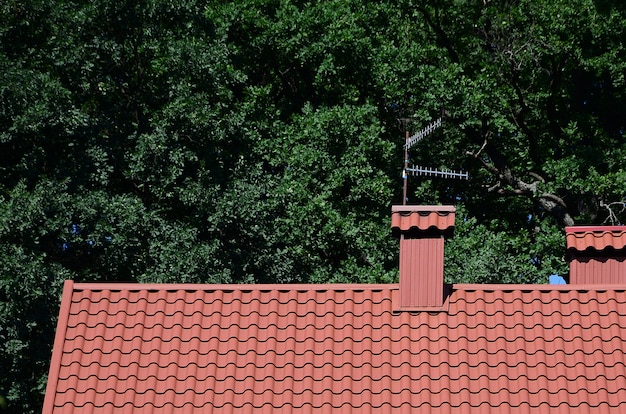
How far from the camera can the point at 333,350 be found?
1241 centimetres

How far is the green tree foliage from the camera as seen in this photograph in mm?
22078

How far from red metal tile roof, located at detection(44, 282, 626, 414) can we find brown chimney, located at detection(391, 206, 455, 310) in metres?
0.17

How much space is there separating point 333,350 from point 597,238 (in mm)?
3367

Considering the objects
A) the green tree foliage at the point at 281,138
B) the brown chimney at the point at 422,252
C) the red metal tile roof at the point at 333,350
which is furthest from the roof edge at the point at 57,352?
the green tree foliage at the point at 281,138

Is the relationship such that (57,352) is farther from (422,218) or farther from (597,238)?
(597,238)

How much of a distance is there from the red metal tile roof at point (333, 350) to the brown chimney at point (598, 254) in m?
0.84

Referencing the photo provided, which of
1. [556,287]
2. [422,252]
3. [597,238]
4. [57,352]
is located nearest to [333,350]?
[422,252]

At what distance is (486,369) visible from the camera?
39.8ft

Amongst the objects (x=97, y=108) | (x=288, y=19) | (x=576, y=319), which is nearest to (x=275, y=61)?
(x=288, y=19)

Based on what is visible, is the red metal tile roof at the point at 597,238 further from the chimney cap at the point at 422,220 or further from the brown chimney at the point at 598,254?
the chimney cap at the point at 422,220

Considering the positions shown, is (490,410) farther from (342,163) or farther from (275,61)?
(275,61)

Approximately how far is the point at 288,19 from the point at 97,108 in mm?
4916

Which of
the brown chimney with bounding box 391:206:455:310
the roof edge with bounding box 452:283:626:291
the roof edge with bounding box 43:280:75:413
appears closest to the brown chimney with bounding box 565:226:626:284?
the roof edge with bounding box 452:283:626:291

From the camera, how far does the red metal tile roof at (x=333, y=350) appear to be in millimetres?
11891
